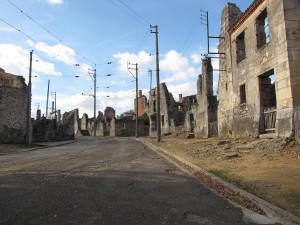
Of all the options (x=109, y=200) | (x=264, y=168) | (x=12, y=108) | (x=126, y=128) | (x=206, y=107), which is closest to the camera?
(x=109, y=200)

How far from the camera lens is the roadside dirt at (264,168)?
6.78 meters

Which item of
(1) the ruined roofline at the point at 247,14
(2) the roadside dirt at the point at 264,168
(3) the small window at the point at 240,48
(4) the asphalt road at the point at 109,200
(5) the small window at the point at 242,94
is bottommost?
(4) the asphalt road at the point at 109,200

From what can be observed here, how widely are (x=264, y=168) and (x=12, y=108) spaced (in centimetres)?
2687

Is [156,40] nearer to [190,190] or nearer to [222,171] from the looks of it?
[222,171]

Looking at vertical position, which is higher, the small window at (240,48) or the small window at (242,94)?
the small window at (240,48)

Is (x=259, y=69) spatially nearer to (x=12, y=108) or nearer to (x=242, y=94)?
(x=242, y=94)

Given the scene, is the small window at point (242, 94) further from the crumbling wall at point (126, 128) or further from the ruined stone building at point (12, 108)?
the crumbling wall at point (126, 128)

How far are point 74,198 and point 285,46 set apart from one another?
11.4 m

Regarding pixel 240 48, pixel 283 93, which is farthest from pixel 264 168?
pixel 240 48

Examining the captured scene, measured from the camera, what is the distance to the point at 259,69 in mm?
16859

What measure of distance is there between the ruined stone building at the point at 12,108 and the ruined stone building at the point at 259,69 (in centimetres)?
1920

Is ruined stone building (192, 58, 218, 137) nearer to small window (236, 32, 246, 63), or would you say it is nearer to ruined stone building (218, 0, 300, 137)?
ruined stone building (218, 0, 300, 137)

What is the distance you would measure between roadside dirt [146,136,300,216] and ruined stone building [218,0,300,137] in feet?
5.01

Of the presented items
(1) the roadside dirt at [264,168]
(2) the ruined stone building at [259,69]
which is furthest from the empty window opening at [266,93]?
(1) the roadside dirt at [264,168]
